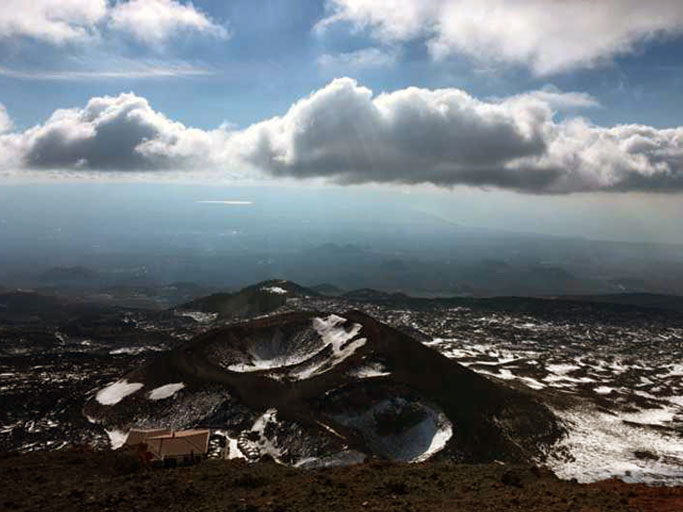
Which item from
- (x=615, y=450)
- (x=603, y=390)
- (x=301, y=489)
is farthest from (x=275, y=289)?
(x=301, y=489)

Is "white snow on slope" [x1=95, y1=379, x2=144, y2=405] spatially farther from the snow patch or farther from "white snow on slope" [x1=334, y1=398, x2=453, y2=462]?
the snow patch

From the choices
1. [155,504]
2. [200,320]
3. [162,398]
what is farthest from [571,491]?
[200,320]

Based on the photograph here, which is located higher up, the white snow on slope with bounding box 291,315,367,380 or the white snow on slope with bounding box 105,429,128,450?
the white snow on slope with bounding box 291,315,367,380

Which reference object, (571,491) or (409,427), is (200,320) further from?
(571,491)

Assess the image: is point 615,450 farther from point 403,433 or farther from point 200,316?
point 200,316

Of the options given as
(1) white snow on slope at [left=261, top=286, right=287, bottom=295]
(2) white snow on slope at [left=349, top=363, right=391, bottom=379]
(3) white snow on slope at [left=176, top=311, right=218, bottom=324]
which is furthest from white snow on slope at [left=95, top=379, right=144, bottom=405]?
(1) white snow on slope at [left=261, top=286, right=287, bottom=295]

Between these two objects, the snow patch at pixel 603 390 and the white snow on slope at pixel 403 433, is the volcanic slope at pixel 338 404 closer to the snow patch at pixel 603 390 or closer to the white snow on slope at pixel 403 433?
the white snow on slope at pixel 403 433
